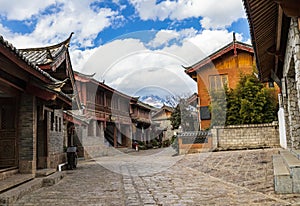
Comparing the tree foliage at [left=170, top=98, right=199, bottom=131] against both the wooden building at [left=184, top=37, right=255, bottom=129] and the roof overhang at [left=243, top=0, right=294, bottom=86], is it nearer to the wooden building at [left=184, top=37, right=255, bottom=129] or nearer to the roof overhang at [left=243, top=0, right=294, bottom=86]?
the wooden building at [left=184, top=37, right=255, bottom=129]

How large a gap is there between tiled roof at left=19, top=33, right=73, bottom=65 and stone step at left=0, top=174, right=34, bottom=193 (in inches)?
139

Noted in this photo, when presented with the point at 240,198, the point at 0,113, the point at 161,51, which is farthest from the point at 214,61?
the point at 240,198

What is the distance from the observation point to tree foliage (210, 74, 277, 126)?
57.9 feet

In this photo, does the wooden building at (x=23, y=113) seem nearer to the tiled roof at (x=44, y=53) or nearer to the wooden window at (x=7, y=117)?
the wooden window at (x=7, y=117)

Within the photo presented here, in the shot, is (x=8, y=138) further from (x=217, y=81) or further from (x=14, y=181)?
(x=217, y=81)

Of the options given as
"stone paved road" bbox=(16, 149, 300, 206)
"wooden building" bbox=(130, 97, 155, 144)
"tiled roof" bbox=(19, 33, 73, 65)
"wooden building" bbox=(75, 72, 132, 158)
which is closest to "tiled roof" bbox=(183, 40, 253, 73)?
"wooden building" bbox=(75, 72, 132, 158)

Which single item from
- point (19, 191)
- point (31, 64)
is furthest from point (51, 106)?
point (19, 191)

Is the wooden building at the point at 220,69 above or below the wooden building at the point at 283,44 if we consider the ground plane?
above

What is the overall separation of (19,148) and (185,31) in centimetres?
1007

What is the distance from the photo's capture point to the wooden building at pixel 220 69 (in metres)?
21.5

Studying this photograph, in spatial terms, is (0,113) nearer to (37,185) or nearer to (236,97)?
(37,185)

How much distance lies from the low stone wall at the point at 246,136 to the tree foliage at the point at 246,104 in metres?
1.20

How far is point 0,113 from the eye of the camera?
924 cm

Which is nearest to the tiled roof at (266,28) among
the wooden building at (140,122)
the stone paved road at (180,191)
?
the stone paved road at (180,191)
